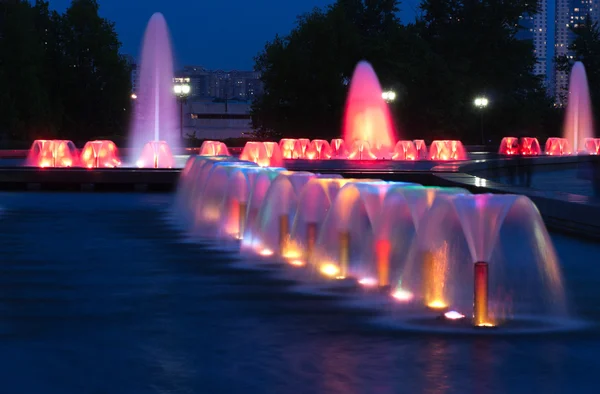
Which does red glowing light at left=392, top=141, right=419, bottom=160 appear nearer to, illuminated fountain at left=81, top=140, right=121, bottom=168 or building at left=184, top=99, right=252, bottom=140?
illuminated fountain at left=81, top=140, right=121, bottom=168

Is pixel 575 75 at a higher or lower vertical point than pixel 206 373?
higher

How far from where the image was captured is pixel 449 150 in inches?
1907

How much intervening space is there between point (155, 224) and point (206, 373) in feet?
Answer: 35.7

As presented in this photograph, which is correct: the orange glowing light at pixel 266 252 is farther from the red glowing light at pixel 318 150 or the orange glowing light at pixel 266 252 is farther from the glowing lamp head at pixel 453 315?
the red glowing light at pixel 318 150

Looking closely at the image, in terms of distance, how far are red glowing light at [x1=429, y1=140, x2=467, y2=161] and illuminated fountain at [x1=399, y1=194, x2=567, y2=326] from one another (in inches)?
1426

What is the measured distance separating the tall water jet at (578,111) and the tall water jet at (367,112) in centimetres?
1194

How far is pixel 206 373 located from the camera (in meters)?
6.97

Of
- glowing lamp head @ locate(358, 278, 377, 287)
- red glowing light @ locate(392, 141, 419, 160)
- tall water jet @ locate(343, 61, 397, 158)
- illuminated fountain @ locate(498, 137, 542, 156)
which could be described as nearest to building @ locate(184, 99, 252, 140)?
tall water jet @ locate(343, 61, 397, 158)

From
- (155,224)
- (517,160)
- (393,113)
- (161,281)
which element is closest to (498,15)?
(393,113)

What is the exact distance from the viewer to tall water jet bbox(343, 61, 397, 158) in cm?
6041

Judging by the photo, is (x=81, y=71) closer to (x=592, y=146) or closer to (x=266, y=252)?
(x=592, y=146)

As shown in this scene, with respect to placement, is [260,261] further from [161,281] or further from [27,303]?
[27,303]

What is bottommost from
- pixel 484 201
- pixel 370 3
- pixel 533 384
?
pixel 533 384

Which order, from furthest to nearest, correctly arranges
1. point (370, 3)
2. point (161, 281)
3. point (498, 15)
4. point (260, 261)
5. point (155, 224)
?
point (370, 3) < point (498, 15) < point (155, 224) < point (260, 261) < point (161, 281)
